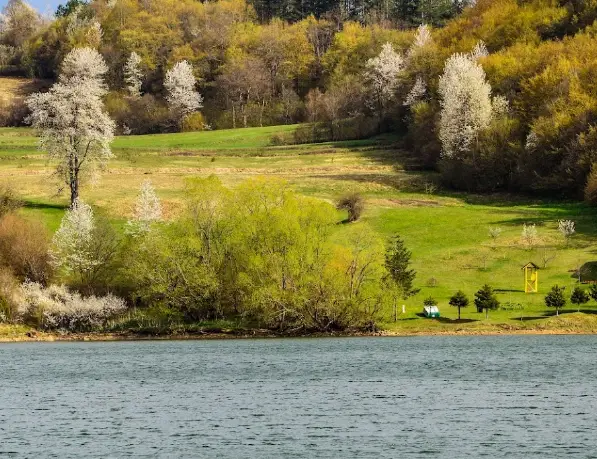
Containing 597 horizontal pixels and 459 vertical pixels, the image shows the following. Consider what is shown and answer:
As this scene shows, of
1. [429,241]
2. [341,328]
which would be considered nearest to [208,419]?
[341,328]

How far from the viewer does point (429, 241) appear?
113m

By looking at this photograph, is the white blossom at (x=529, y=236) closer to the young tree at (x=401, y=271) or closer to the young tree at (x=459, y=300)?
the young tree at (x=401, y=271)

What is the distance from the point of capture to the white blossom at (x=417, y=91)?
174500 millimetres

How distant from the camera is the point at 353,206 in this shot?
11944 cm

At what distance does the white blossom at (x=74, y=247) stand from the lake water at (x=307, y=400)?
14.0 m

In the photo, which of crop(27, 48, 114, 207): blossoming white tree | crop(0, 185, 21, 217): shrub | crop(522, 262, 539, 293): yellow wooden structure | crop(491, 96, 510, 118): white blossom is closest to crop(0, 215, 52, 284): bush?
crop(0, 185, 21, 217): shrub

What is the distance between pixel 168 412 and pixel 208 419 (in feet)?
10.1

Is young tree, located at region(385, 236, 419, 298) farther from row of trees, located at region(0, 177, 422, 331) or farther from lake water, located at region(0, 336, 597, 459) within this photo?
lake water, located at region(0, 336, 597, 459)

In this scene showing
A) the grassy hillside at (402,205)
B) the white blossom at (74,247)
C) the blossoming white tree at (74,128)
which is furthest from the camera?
the blossoming white tree at (74,128)

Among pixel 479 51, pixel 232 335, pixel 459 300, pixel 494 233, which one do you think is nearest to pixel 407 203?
pixel 494 233

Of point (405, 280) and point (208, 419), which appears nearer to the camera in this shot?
point (208, 419)

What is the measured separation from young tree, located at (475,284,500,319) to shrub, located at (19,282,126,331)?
101ft

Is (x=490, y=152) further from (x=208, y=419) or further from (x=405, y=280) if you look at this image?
(x=208, y=419)

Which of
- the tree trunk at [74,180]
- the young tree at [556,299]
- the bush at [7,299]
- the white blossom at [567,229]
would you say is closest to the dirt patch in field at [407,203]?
the white blossom at [567,229]
